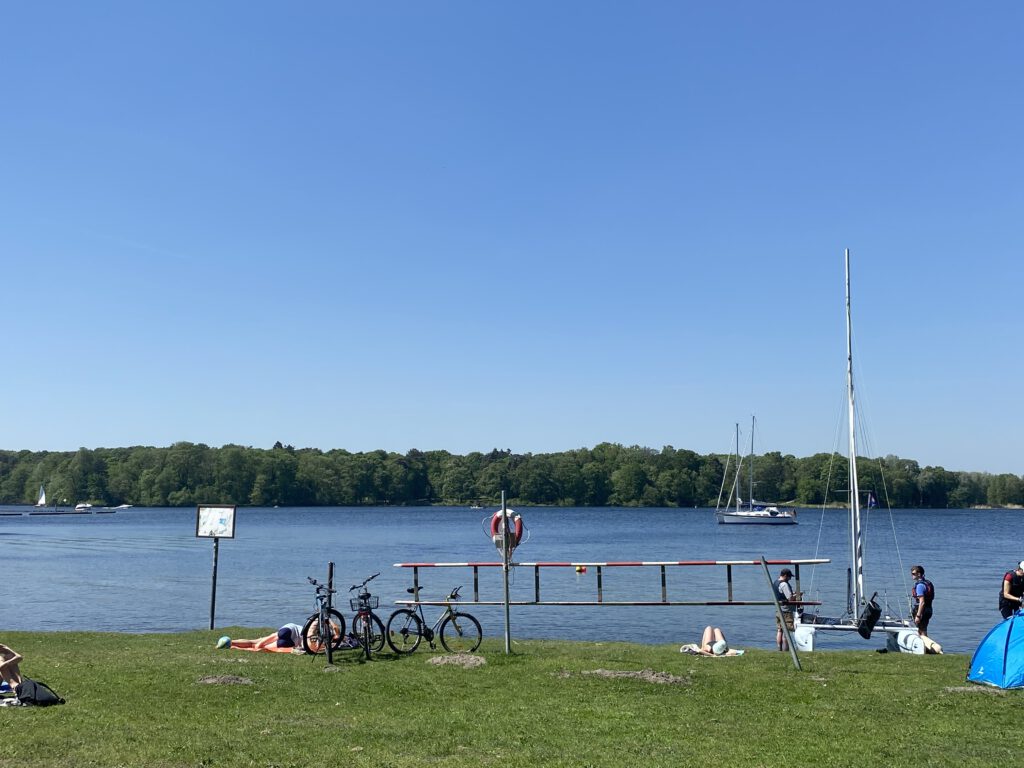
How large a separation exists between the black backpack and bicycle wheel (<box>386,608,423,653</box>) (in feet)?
21.6

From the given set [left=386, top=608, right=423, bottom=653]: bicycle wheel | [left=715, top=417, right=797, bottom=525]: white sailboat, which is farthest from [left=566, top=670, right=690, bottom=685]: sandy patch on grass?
[left=715, top=417, right=797, bottom=525]: white sailboat

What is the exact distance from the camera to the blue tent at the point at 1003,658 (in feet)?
45.0

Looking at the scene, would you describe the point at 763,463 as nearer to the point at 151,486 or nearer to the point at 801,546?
the point at 801,546

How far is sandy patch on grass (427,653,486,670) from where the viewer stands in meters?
15.9

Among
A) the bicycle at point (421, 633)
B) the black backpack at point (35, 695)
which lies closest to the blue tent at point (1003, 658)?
the bicycle at point (421, 633)

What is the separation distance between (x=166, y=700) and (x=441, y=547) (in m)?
75.1

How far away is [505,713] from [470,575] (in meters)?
38.6

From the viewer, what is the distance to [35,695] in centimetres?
1179

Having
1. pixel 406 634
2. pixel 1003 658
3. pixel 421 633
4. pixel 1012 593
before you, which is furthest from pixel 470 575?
pixel 1003 658

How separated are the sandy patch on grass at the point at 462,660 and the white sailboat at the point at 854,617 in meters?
10.7

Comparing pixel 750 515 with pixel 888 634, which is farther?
pixel 750 515

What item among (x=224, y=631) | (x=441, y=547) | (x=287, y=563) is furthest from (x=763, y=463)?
(x=224, y=631)

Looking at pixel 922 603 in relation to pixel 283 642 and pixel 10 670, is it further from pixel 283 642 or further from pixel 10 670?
pixel 10 670

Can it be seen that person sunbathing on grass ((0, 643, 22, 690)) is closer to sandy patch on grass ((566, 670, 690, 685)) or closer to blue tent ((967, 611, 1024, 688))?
sandy patch on grass ((566, 670, 690, 685))
